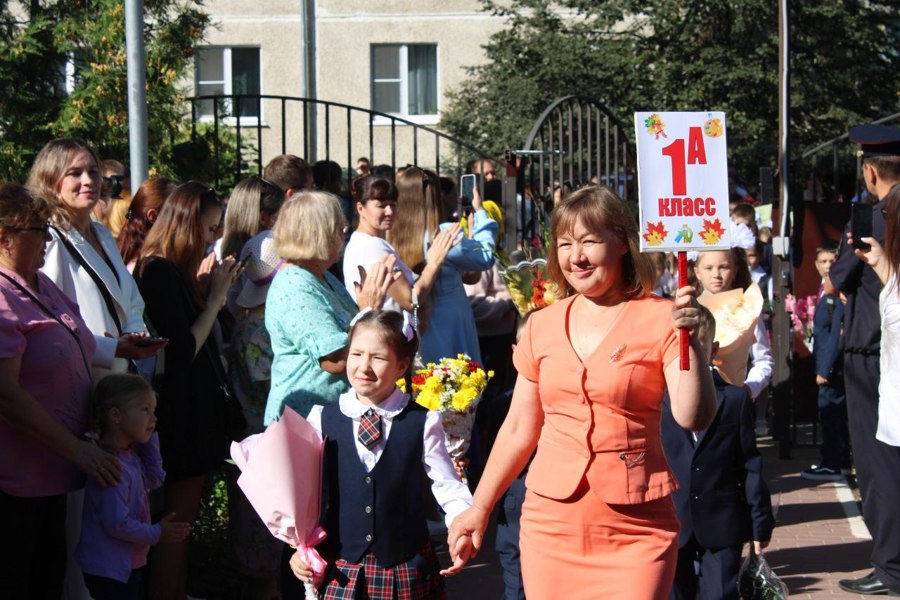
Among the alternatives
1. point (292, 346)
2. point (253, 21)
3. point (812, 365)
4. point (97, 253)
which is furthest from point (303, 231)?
point (253, 21)

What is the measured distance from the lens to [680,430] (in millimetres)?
5656

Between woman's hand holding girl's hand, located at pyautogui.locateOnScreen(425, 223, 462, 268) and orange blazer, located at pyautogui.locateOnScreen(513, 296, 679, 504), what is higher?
woman's hand holding girl's hand, located at pyautogui.locateOnScreen(425, 223, 462, 268)

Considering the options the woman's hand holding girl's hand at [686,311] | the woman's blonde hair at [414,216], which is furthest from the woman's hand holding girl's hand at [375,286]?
the woman's blonde hair at [414,216]

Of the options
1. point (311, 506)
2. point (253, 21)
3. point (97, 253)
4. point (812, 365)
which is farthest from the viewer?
point (253, 21)

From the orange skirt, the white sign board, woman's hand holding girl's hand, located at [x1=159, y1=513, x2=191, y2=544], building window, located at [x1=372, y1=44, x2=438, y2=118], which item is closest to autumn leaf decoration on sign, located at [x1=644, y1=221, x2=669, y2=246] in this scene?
the white sign board

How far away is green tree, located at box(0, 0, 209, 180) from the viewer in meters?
8.62

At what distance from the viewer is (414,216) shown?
779cm

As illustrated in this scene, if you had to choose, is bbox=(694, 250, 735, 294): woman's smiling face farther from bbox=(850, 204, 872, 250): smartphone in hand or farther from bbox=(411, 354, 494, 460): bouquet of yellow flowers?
bbox=(411, 354, 494, 460): bouquet of yellow flowers

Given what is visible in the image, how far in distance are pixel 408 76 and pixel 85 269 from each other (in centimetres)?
2240

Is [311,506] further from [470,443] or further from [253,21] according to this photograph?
[253,21]

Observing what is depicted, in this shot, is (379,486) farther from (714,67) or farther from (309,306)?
(714,67)

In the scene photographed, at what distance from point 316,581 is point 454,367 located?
2.31 meters

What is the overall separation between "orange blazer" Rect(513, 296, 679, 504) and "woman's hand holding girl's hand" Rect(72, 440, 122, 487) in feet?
5.62

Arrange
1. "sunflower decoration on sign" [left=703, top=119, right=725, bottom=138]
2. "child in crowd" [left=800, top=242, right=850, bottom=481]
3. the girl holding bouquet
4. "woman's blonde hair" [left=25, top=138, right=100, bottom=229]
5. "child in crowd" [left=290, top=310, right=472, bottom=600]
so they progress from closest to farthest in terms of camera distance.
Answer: "sunflower decoration on sign" [left=703, top=119, right=725, bottom=138], "child in crowd" [left=290, top=310, right=472, bottom=600], "woman's blonde hair" [left=25, top=138, right=100, bottom=229], the girl holding bouquet, "child in crowd" [left=800, top=242, right=850, bottom=481]
